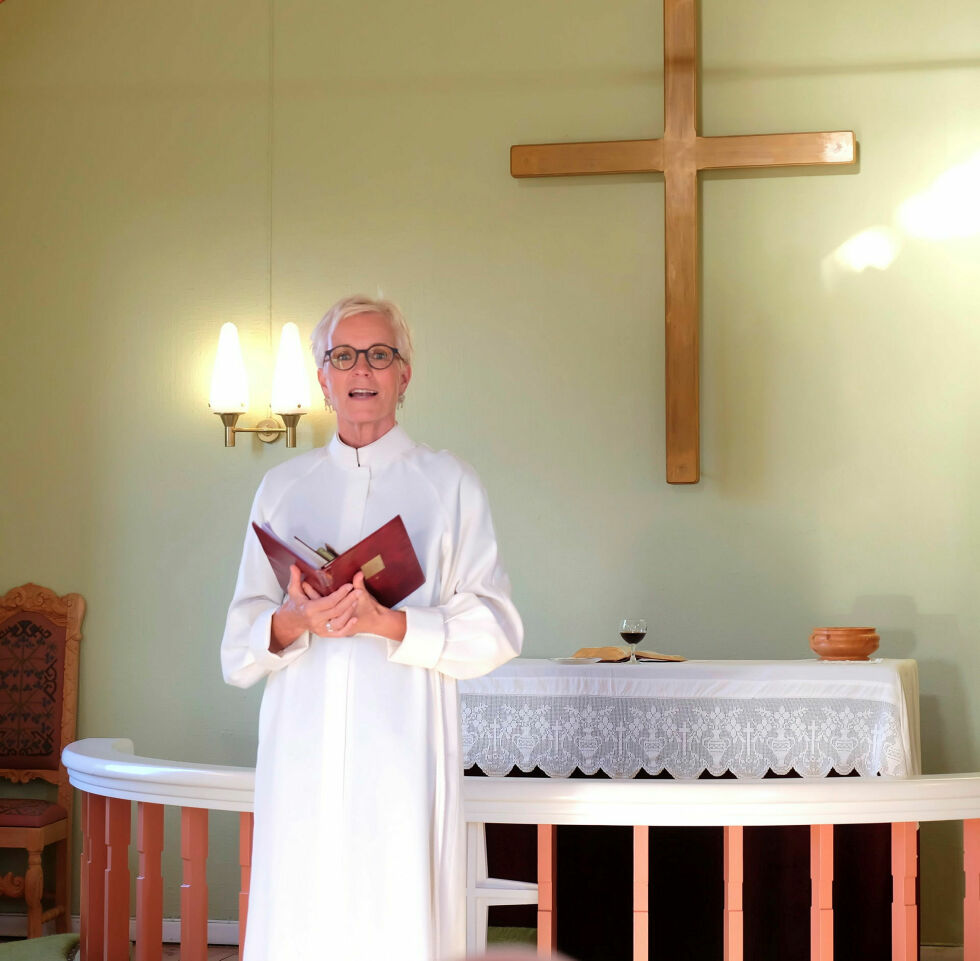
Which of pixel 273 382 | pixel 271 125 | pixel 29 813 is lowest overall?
pixel 29 813

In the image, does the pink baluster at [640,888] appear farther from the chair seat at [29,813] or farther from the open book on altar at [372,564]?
the chair seat at [29,813]

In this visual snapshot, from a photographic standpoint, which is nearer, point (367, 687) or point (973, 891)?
point (367, 687)

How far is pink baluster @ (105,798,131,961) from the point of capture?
2.46m

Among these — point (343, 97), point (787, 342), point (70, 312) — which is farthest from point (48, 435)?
point (787, 342)

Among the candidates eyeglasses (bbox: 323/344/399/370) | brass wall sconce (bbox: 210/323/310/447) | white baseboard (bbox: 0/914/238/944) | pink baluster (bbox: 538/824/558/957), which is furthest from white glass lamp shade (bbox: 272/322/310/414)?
pink baluster (bbox: 538/824/558/957)

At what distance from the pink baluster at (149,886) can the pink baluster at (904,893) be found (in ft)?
4.46

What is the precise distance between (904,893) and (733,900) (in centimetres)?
30

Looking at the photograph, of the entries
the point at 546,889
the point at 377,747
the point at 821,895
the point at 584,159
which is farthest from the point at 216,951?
the point at 584,159

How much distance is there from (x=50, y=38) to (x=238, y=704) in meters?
2.78

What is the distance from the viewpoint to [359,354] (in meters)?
2.19

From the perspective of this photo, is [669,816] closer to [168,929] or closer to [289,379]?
[289,379]

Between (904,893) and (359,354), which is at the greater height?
(359,354)

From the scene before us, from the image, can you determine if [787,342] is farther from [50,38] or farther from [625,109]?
[50,38]

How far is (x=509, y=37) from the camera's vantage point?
16.0 ft
